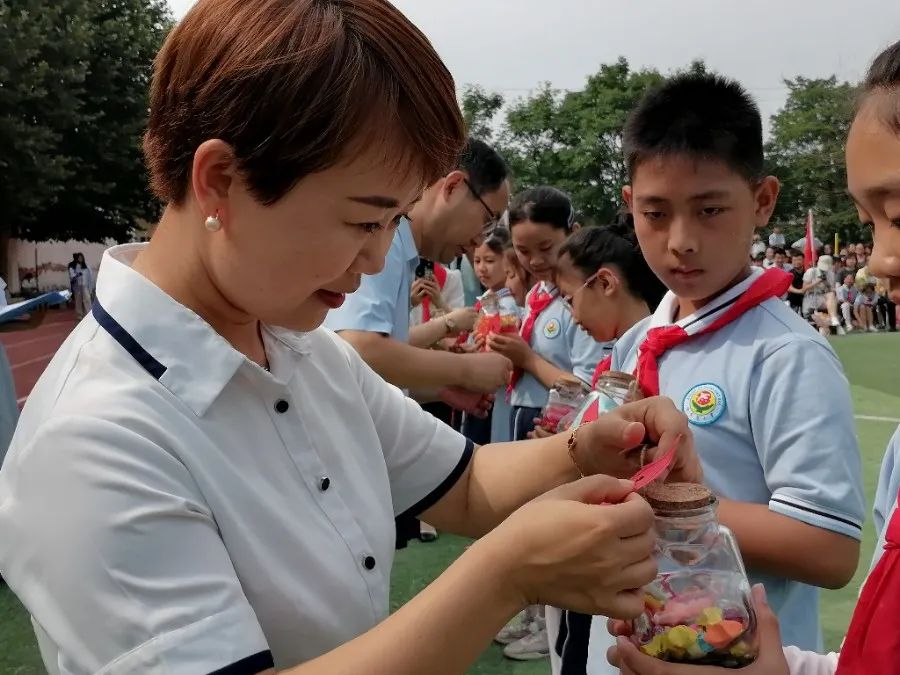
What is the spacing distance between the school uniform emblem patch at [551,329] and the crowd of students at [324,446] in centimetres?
234

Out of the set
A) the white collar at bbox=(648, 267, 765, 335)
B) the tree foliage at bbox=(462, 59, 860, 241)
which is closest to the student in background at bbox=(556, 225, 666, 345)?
the white collar at bbox=(648, 267, 765, 335)

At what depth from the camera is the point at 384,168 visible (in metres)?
1.18

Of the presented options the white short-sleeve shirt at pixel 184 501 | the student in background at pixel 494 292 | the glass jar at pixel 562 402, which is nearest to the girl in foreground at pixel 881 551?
the white short-sleeve shirt at pixel 184 501

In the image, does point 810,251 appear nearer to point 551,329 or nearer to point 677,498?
Answer: point 551,329

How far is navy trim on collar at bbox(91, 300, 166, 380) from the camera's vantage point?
3.75 ft

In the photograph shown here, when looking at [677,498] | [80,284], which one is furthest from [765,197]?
[80,284]

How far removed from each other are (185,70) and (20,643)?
346cm

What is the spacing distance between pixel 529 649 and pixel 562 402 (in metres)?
1.39

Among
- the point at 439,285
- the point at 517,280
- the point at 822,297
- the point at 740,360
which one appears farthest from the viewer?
the point at 822,297

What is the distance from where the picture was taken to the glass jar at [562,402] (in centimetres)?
283

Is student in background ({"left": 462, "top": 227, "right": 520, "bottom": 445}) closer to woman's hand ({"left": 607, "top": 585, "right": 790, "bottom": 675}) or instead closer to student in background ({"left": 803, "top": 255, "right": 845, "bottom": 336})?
woman's hand ({"left": 607, "top": 585, "right": 790, "bottom": 675})

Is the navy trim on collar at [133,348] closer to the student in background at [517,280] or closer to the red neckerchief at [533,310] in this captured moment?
the red neckerchief at [533,310]

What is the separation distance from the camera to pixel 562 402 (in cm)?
288

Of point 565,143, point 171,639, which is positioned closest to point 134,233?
point 565,143
